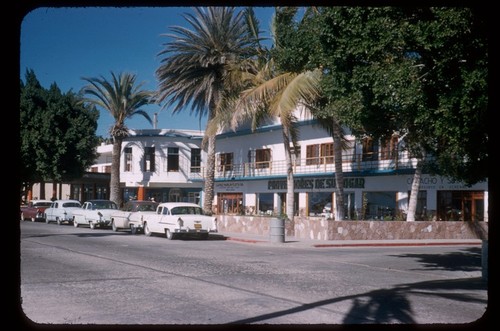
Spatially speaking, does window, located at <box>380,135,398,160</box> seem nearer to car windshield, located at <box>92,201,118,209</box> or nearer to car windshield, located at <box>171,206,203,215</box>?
car windshield, located at <box>171,206,203,215</box>

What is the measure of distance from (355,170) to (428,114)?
23567mm

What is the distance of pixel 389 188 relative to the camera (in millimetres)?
33938

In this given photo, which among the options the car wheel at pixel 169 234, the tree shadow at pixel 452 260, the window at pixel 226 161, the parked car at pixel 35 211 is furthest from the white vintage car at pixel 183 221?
the window at pixel 226 161

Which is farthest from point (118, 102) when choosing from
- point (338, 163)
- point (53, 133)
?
point (338, 163)

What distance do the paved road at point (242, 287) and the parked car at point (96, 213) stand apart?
12.0 metres

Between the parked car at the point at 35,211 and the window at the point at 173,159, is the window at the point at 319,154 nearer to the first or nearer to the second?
the window at the point at 173,159

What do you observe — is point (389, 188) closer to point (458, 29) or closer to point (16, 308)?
point (458, 29)

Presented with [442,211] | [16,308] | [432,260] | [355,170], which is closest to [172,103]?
[355,170]

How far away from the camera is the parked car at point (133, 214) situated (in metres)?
28.2

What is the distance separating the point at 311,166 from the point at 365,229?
13.0 meters

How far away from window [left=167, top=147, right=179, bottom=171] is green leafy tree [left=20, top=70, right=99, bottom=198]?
27.7 feet

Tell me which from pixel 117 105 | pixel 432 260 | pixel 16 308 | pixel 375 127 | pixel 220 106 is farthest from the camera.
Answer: pixel 117 105

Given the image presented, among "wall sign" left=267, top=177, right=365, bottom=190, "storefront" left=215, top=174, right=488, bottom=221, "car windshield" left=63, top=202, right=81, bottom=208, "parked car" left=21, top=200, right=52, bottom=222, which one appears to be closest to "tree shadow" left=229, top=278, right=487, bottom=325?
"storefront" left=215, top=174, right=488, bottom=221

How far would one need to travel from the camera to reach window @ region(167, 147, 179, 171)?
5256cm
